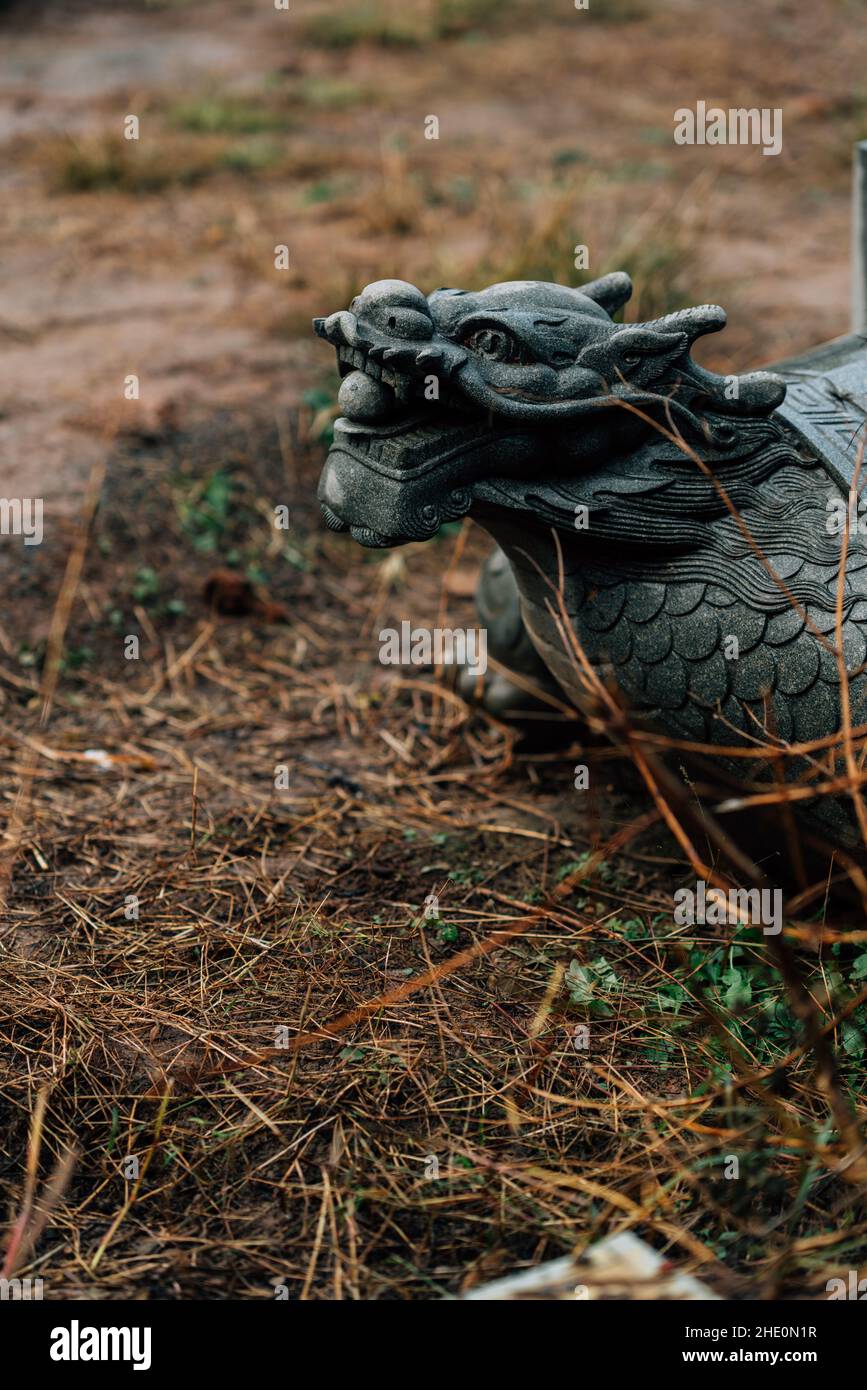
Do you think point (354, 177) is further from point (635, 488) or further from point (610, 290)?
point (635, 488)

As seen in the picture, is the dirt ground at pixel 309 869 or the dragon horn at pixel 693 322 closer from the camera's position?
the dirt ground at pixel 309 869

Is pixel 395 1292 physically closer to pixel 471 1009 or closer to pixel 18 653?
pixel 471 1009

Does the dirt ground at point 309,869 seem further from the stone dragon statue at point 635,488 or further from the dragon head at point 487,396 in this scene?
the dragon head at point 487,396

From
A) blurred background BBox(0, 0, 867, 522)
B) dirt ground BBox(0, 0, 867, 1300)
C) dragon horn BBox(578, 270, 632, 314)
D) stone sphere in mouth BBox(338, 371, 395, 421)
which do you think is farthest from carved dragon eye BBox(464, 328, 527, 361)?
blurred background BBox(0, 0, 867, 522)

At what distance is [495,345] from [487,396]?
0.11 metres

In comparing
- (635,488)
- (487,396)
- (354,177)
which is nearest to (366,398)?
(487,396)

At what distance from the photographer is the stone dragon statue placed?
228cm

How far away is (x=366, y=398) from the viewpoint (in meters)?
2.30

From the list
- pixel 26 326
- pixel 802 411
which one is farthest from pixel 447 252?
pixel 802 411

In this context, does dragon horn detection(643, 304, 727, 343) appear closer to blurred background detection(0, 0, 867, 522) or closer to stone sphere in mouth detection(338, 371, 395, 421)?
stone sphere in mouth detection(338, 371, 395, 421)

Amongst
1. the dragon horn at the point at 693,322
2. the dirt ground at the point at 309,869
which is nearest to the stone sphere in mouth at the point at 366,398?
the dragon horn at the point at 693,322

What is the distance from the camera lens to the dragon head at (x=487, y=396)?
2.27 meters

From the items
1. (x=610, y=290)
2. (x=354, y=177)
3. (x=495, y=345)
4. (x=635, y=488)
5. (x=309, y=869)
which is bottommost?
(x=309, y=869)
